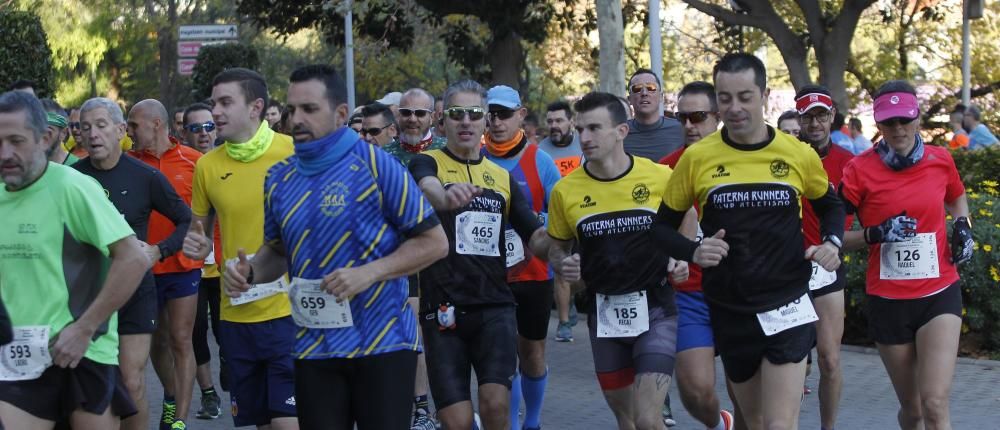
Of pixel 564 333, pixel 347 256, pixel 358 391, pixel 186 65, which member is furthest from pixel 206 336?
pixel 186 65

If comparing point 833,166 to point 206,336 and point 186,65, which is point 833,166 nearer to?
point 206,336

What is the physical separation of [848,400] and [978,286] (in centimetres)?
187

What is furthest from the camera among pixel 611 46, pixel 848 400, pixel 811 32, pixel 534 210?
pixel 811 32

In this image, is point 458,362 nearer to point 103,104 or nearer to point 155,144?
point 103,104

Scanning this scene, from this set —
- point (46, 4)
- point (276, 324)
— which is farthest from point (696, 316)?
point (46, 4)

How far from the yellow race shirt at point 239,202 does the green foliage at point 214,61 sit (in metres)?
16.4

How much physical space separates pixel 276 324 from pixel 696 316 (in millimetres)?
2144

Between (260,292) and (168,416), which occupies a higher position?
(260,292)

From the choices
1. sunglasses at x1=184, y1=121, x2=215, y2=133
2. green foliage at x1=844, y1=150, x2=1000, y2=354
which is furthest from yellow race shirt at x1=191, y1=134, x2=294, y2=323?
green foliage at x1=844, y1=150, x2=1000, y2=354

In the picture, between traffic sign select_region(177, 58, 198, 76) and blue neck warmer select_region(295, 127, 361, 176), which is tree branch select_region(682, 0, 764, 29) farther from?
blue neck warmer select_region(295, 127, 361, 176)

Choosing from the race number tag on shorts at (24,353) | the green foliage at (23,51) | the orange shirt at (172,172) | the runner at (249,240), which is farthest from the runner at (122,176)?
the green foliage at (23,51)

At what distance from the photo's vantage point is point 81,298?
17.7 feet

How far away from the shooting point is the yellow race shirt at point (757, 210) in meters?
6.01

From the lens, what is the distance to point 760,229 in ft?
19.7
